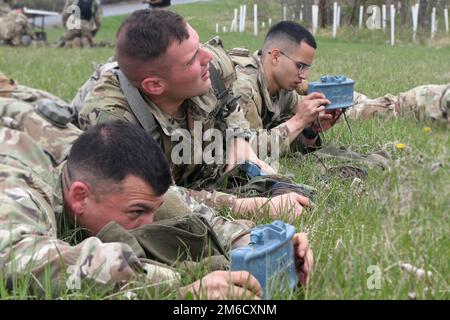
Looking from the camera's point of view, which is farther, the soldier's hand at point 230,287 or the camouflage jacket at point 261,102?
the camouflage jacket at point 261,102

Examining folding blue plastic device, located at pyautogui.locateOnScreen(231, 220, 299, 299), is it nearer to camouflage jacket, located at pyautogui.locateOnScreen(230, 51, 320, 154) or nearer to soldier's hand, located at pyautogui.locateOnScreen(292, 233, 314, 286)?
soldier's hand, located at pyautogui.locateOnScreen(292, 233, 314, 286)

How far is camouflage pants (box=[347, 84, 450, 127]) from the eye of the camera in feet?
18.8

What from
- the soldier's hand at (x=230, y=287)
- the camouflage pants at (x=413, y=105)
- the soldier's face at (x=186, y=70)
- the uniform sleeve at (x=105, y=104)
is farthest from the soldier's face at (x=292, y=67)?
the soldier's hand at (x=230, y=287)

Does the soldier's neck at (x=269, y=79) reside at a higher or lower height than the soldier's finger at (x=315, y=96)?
higher

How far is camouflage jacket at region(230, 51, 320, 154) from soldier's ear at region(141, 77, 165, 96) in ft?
3.34

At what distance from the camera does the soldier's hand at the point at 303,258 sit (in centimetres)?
223

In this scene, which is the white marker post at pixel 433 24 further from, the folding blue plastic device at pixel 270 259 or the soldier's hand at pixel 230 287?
the soldier's hand at pixel 230 287

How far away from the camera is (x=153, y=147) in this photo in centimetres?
249

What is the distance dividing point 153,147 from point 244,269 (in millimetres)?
628

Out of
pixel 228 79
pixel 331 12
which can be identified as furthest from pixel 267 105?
pixel 331 12

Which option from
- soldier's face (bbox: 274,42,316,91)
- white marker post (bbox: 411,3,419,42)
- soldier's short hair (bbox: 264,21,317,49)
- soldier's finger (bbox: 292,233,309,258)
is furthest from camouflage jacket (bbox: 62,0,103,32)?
soldier's finger (bbox: 292,233,309,258)

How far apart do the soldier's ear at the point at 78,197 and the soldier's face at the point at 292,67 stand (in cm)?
244

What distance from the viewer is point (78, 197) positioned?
97.9 inches

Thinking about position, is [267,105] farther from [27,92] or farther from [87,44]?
[87,44]
